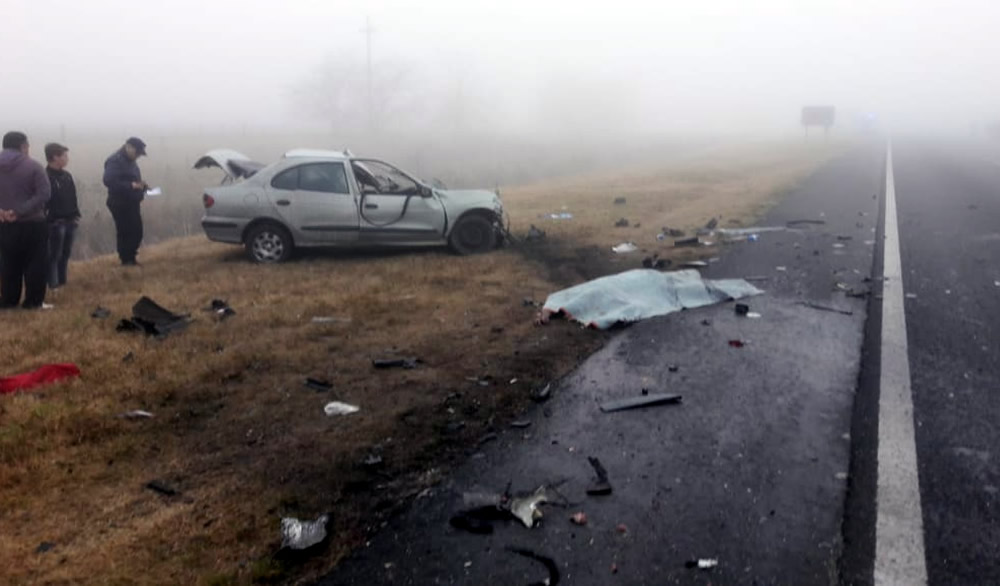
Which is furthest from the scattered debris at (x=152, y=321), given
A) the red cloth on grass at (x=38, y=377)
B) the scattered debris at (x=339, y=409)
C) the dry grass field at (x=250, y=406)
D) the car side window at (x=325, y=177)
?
the car side window at (x=325, y=177)

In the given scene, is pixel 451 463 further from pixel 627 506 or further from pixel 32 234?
pixel 32 234

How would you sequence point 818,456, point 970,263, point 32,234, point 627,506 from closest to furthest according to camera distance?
point 627,506
point 818,456
point 32,234
point 970,263

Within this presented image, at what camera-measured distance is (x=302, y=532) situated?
390cm

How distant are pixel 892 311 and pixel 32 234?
8.99 m

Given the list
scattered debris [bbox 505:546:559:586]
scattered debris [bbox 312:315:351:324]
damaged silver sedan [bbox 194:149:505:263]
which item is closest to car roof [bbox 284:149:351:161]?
damaged silver sedan [bbox 194:149:505:263]

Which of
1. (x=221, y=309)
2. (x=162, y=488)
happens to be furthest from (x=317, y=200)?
(x=162, y=488)

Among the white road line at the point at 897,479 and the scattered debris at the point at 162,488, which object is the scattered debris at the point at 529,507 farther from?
the scattered debris at the point at 162,488

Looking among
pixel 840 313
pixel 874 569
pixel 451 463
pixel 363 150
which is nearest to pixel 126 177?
pixel 451 463

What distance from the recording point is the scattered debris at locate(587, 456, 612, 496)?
4.20 metres

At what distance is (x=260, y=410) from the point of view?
562 centimetres

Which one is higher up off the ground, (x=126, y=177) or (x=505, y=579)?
(x=126, y=177)

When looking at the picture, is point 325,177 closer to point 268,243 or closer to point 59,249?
point 268,243

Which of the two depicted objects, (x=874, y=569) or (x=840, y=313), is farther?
(x=840, y=313)

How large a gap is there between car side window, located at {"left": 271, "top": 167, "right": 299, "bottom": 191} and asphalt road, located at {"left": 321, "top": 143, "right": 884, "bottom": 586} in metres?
5.79
